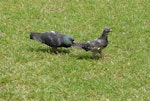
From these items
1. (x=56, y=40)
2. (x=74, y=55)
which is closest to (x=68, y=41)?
(x=56, y=40)

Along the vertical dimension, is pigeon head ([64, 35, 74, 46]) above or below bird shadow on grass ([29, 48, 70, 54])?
above

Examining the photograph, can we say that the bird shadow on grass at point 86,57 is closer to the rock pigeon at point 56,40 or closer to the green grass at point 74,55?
the green grass at point 74,55

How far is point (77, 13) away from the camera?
15906mm

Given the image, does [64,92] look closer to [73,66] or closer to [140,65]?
[73,66]

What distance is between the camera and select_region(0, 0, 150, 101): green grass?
945cm

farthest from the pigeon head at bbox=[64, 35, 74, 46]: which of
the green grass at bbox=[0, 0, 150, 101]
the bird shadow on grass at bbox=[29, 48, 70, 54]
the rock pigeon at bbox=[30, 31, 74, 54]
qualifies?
the bird shadow on grass at bbox=[29, 48, 70, 54]

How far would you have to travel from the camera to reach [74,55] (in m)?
11.6

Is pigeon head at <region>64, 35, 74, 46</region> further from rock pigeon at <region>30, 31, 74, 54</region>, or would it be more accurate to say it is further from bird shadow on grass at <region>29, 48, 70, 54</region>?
bird shadow on grass at <region>29, 48, 70, 54</region>

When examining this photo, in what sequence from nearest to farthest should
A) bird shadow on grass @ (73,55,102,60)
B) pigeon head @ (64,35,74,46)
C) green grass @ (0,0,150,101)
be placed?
green grass @ (0,0,150,101) → pigeon head @ (64,35,74,46) → bird shadow on grass @ (73,55,102,60)

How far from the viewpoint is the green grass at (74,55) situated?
372 inches

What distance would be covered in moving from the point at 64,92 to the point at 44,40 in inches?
98.3

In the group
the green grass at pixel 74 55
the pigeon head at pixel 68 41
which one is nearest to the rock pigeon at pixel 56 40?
the pigeon head at pixel 68 41

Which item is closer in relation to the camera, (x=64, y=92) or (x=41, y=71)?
(x=64, y=92)

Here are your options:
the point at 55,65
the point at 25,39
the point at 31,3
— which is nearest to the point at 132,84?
the point at 55,65
